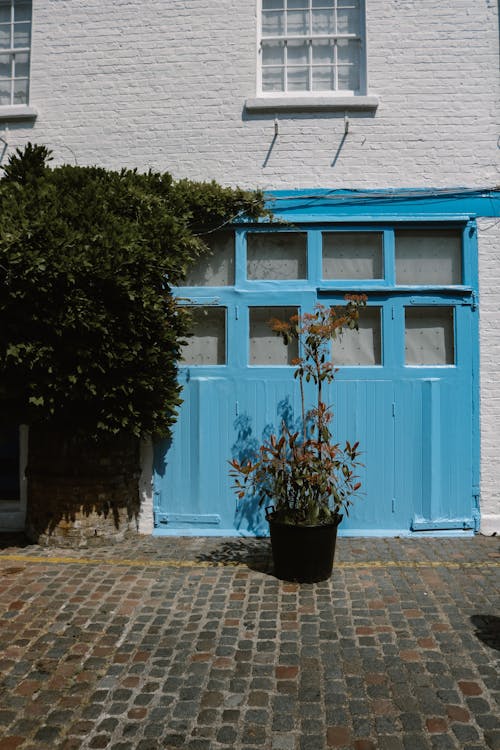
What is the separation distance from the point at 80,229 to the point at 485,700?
4540 mm

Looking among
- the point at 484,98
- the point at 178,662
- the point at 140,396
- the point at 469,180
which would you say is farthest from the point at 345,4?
the point at 178,662

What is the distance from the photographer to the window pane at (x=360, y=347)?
629cm

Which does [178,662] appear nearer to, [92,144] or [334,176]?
[334,176]

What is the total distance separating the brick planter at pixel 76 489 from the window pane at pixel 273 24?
15.9 feet

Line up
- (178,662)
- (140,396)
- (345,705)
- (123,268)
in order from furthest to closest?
(140,396) < (123,268) < (178,662) < (345,705)

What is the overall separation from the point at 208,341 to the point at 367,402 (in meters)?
1.86

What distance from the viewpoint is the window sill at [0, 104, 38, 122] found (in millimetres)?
6500

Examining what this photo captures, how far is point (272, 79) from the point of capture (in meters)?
6.55

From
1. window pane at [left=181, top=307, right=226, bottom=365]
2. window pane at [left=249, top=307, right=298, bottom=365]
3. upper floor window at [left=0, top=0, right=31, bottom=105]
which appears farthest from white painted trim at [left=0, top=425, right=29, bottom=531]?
upper floor window at [left=0, top=0, right=31, bottom=105]

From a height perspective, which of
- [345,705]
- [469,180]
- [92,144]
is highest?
[92,144]

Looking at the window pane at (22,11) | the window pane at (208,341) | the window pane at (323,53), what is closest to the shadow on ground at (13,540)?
the window pane at (208,341)

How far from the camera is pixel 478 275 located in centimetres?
623

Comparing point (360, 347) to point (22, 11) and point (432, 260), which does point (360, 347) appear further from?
point (22, 11)

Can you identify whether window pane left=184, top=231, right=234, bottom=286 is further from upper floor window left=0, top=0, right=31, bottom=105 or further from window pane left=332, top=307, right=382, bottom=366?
upper floor window left=0, top=0, right=31, bottom=105
